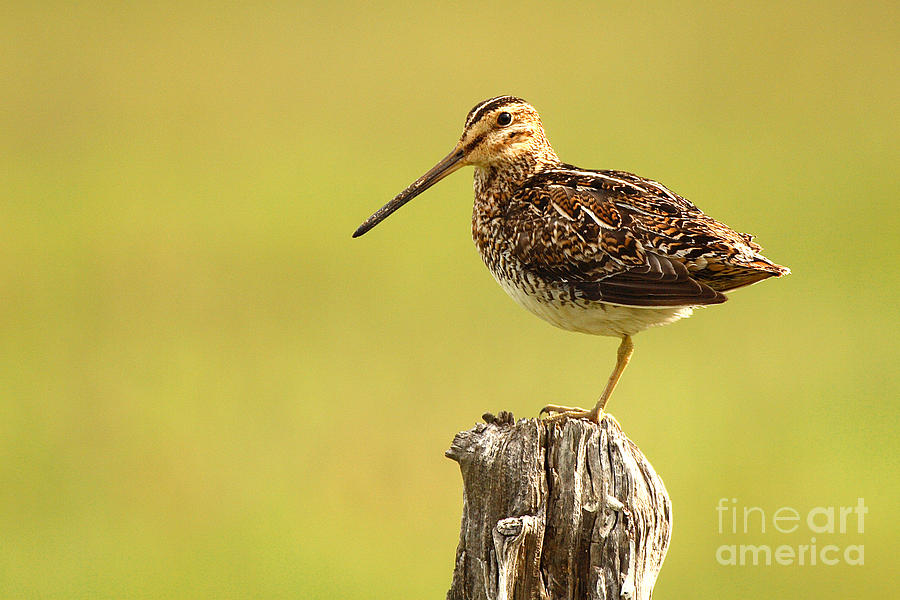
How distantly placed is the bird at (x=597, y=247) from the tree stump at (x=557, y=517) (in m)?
0.69

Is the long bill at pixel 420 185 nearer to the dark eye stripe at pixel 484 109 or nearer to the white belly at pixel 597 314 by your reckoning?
the dark eye stripe at pixel 484 109

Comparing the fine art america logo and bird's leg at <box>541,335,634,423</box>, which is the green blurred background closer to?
the fine art america logo

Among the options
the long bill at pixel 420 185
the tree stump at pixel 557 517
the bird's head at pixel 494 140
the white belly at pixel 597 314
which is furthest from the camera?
the bird's head at pixel 494 140

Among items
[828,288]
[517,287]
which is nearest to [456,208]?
[828,288]

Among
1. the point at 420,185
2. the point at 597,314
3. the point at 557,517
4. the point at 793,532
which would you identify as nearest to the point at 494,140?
the point at 420,185

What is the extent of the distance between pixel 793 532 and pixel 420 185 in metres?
6.86

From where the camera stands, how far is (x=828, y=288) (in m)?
16.1

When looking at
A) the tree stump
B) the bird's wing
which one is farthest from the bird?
the tree stump

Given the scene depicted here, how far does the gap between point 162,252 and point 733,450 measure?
831cm

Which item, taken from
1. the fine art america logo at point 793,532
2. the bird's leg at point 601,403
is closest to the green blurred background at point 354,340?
the fine art america logo at point 793,532

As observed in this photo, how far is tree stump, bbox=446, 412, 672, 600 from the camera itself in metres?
4.30

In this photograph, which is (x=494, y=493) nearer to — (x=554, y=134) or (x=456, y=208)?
(x=456, y=208)

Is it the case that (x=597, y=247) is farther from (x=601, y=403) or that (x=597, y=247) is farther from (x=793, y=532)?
(x=793, y=532)

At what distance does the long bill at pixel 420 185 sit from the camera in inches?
238
